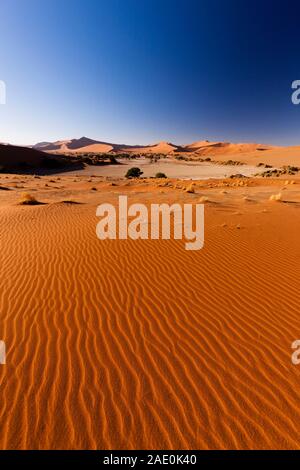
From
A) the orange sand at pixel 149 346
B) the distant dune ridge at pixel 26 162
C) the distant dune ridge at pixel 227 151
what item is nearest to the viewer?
the orange sand at pixel 149 346

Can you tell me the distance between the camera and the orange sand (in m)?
2.68

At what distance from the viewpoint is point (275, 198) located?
49.6ft

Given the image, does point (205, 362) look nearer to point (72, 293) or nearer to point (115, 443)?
point (115, 443)

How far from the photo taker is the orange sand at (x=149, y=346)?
268cm

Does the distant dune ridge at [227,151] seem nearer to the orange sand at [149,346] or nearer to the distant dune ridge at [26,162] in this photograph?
the distant dune ridge at [26,162]

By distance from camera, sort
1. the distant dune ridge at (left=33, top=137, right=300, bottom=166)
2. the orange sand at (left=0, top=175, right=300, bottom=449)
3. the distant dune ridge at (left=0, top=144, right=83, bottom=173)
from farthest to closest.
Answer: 1. the distant dune ridge at (left=33, top=137, right=300, bottom=166)
2. the distant dune ridge at (left=0, top=144, right=83, bottom=173)
3. the orange sand at (left=0, top=175, right=300, bottom=449)

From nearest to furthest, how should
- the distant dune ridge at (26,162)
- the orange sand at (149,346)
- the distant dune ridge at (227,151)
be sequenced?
the orange sand at (149,346), the distant dune ridge at (26,162), the distant dune ridge at (227,151)

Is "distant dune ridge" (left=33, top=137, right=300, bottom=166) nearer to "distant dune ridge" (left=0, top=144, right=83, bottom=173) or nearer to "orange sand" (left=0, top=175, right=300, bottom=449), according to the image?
"distant dune ridge" (left=0, top=144, right=83, bottom=173)

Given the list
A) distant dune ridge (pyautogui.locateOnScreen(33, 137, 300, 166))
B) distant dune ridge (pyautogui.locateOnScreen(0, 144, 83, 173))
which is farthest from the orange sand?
distant dune ridge (pyautogui.locateOnScreen(33, 137, 300, 166))


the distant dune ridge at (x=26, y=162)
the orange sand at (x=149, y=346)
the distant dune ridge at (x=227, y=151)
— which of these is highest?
the distant dune ridge at (x=227, y=151)

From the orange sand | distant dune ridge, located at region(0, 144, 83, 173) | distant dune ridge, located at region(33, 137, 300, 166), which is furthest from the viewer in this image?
distant dune ridge, located at region(33, 137, 300, 166)

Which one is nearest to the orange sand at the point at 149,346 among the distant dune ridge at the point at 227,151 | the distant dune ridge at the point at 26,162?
the distant dune ridge at the point at 26,162

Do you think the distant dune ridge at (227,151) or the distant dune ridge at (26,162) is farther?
the distant dune ridge at (227,151)

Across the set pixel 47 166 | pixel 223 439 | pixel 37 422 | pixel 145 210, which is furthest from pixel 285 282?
pixel 47 166
